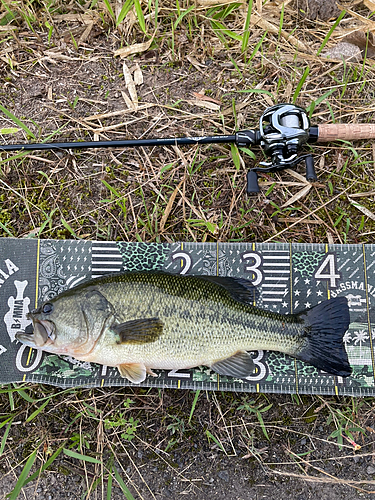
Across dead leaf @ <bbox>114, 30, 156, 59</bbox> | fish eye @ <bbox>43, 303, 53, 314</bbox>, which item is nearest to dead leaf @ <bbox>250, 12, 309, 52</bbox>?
dead leaf @ <bbox>114, 30, 156, 59</bbox>

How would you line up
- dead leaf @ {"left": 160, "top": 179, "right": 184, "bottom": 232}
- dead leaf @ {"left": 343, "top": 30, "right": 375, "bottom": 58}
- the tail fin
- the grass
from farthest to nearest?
1. dead leaf @ {"left": 343, "top": 30, "right": 375, "bottom": 58}
2. dead leaf @ {"left": 160, "top": 179, "right": 184, "bottom": 232}
3. the grass
4. the tail fin

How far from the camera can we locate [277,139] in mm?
3377

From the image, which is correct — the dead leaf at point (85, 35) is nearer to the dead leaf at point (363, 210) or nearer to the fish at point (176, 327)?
the fish at point (176, 327)

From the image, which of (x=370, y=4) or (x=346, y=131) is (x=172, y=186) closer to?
(x=346, y=131)

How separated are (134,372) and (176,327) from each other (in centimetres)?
57

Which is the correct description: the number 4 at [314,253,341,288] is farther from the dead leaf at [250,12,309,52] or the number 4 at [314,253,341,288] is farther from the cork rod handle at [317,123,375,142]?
the dead leaf at [250,12,309,52]

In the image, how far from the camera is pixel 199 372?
135 inches

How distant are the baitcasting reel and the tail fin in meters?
1.30

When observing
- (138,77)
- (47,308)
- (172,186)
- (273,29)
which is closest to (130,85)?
(138,77)

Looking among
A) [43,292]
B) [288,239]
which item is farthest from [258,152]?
[43,292]

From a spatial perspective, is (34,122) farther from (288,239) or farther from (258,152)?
(288,239)

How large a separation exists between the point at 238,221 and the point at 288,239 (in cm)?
55

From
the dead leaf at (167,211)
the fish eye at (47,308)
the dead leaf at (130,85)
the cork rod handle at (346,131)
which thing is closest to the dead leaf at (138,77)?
the dead leaf at (130,85)

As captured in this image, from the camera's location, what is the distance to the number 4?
3.53 meters
